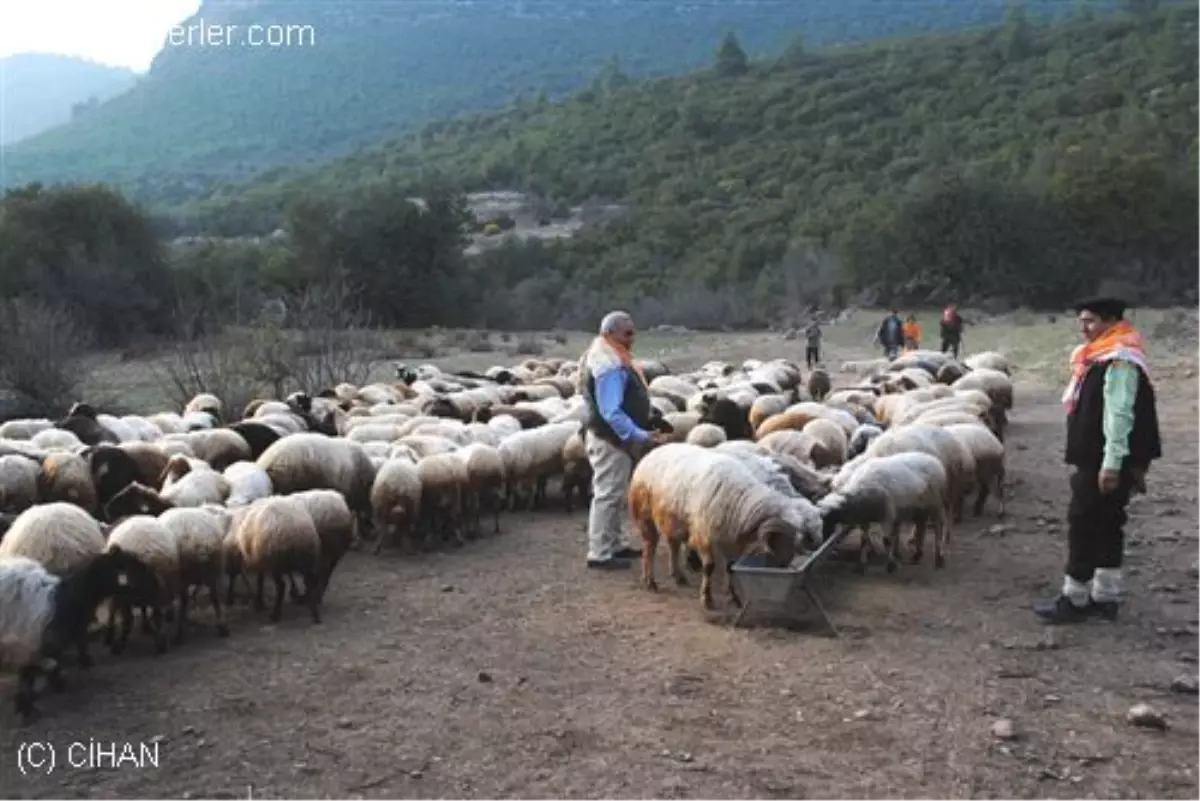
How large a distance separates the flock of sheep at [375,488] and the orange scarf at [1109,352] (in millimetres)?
1571

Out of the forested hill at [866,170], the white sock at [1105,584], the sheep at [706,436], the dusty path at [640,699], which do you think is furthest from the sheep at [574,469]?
the forested hill at [866,170]

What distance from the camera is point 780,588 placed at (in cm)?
714

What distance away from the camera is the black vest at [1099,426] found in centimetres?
709

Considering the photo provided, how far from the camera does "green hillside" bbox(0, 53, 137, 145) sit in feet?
407

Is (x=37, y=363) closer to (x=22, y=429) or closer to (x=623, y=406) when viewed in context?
(x=22, y=429)

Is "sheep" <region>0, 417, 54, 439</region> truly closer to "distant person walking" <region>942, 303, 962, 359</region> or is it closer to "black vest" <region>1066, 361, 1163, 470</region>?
"black vest" <region>1066, 361, 1163, 470</region>

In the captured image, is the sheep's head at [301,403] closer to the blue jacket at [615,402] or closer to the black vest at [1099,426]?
the blue jacket at [615,402]

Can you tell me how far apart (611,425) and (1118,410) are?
3398 millimetres

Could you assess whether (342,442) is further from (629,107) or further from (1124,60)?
(629,107)

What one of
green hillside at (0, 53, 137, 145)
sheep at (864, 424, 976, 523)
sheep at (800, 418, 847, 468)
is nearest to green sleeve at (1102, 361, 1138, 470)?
sheep at (864, 424, 976, 523)

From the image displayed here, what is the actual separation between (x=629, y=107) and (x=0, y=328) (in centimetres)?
6052

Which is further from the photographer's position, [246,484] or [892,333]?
[892,333]

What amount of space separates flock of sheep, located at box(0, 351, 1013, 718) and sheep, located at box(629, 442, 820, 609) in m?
0.01

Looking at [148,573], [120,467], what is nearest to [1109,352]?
[148,573]
